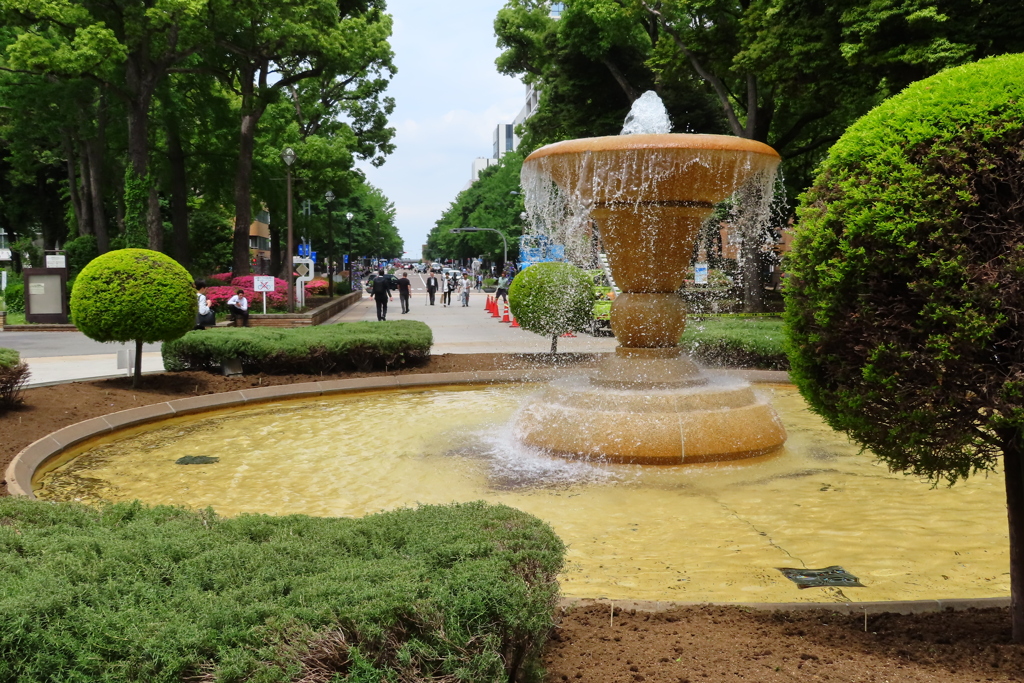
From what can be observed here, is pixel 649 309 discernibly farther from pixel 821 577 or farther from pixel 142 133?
pixel 142 133

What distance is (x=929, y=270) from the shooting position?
3.45 metres

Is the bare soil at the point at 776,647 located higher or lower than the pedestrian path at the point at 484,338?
lower

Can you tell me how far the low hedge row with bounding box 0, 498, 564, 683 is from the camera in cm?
268

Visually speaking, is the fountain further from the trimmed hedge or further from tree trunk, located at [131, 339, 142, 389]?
tree trunk, located at [131, 339, 142, 389]

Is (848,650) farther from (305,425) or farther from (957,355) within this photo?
(305,425)

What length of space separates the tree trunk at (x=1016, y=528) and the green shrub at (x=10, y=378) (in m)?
9.64

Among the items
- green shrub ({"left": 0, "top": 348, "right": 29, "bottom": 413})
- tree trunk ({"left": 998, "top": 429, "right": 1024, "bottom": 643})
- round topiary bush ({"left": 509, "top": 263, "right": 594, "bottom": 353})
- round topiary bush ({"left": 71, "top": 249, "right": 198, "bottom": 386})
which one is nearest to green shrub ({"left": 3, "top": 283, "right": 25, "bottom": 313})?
round topiary bush ({"left": 509, "top": 263, "right": 594, "bottom": 353})

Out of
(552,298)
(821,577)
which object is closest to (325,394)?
(552,298)

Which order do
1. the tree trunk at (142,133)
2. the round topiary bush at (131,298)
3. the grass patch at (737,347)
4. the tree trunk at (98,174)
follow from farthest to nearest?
Answer: the tree trunk at (98,174)
the tree trunk at (142,133)
the grass patch at (737,347)
the round topiary bush at (131,298)

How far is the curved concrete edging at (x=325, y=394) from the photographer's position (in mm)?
4223

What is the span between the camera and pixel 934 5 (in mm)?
17672

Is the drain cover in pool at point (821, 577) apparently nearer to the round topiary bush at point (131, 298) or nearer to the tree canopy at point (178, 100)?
the round topiary bush at point (131, 298)

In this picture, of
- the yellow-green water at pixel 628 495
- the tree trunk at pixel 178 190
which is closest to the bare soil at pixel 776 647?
the yellow-green water at pixel 628 495

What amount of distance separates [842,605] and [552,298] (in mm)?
12811
